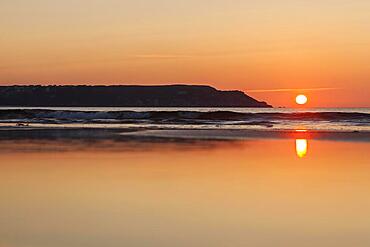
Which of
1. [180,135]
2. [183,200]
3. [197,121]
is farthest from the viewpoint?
[197,121]

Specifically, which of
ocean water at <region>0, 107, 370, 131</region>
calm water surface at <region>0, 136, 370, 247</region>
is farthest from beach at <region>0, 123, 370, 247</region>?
ocean water at <region>0, 107, 370, 131</region>

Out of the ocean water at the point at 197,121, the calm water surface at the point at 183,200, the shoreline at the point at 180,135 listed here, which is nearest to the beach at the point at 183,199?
the calm water surface at the point at 183,200

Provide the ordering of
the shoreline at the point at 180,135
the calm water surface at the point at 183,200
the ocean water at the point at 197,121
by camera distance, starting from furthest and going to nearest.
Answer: the ocean water at the point at 197,121
the shoreline at the point at 180,135
the calm water surface at the point at 183,200

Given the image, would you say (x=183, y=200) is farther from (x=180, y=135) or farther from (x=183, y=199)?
(x=180, y=135)

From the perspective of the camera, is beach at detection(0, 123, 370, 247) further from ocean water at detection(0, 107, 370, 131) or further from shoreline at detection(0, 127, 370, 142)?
ocean water at detection(0, 107, 370, 131)

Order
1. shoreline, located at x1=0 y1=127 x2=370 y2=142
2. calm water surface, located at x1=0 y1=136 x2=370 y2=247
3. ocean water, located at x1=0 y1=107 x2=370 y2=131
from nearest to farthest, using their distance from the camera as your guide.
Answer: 1. calm water surface, located at x1=0 y1=136 x2=370 y2=247
2. shoreline, located at x1=0 y1=127 x2=370 y2=142
3. ocean water, located at x1=0 y1=107 x2=370 y2=131

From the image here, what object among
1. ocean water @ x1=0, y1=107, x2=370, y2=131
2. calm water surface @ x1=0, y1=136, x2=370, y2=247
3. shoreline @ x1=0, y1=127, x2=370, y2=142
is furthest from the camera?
ocean water @ x1=0, y1=107, x2=370, y2=131

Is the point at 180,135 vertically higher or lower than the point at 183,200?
higher

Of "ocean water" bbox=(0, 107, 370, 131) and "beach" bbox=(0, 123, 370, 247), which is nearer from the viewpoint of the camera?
"beach" bbox=(0, 123, 370, 247)

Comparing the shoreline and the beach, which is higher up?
the shoreline

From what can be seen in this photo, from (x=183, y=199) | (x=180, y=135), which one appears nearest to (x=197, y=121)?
(x=180, y=135)

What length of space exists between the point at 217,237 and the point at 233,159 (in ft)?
24.3

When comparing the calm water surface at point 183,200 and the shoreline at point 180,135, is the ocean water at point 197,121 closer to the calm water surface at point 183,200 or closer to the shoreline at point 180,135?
the shoreline at point 180,135

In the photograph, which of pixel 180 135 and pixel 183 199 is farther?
pixel 180 135
